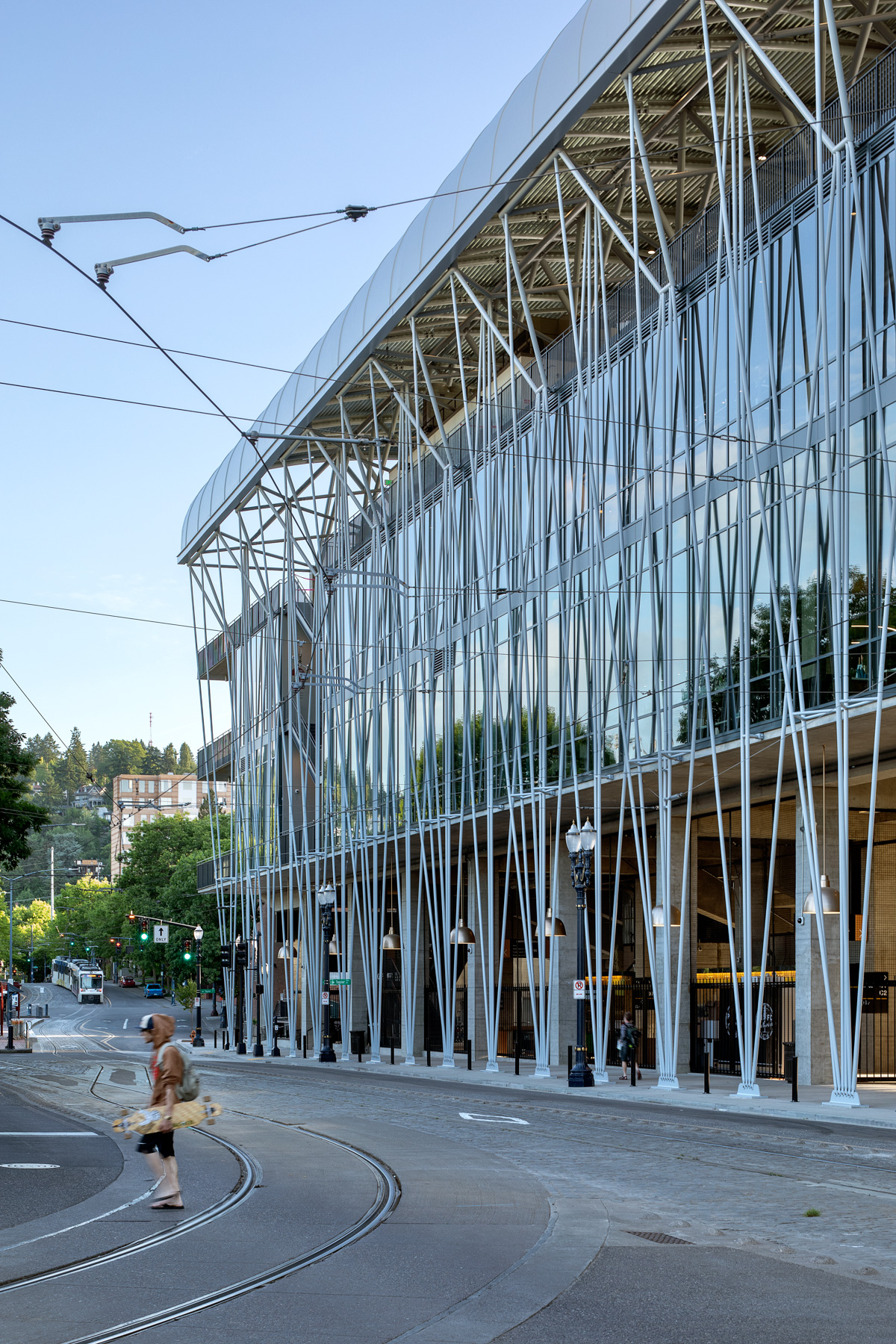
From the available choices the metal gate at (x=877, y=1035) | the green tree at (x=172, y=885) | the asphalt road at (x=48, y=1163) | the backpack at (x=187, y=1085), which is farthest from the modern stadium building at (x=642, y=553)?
the green tree at (x=172, y=885)

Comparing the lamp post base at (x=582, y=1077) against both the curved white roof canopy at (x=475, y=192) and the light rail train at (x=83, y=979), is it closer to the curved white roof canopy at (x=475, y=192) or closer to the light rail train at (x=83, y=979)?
the curved white roof canopy at (x=475, y=192)

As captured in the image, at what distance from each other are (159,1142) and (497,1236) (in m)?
3.11

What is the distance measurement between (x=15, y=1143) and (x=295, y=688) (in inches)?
1405

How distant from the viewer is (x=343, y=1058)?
53.7 meters

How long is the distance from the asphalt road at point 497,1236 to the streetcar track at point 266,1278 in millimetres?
52

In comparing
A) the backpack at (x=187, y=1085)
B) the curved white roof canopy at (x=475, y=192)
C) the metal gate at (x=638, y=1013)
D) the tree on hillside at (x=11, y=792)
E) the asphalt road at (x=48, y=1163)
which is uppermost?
the curved white roof canopy at (x=475, y=192)

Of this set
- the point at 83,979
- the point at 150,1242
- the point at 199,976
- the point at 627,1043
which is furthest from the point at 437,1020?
the point at 83,979

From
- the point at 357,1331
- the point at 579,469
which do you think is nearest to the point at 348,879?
the point at 579,469

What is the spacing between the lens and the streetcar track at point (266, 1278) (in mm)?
8047

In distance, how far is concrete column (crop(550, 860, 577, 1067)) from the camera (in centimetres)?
4153

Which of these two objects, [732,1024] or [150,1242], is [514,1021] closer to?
[732,1024]

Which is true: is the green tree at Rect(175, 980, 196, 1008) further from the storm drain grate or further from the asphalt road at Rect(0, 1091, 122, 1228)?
the storm drain grate

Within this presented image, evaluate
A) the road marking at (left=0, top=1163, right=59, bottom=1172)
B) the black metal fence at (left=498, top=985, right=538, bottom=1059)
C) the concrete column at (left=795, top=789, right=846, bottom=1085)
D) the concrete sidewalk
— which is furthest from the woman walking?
the black metal fence at (left=498, top=985, right=538, bottom=1059)

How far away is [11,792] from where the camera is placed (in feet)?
141
